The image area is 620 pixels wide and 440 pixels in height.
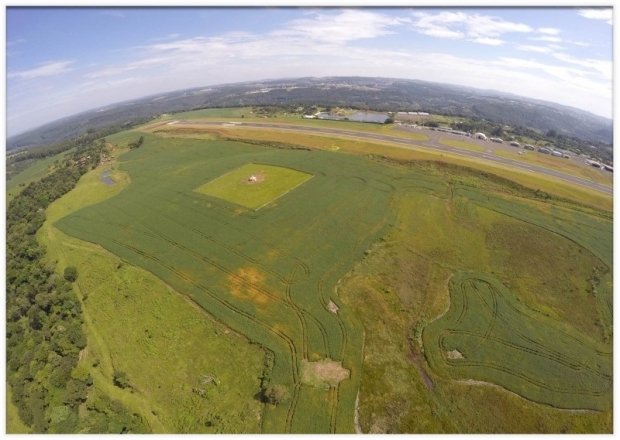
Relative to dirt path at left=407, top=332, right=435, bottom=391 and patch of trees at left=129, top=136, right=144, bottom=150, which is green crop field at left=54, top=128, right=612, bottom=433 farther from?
patch of trees at left=129, top=136, right=144, bottom=150

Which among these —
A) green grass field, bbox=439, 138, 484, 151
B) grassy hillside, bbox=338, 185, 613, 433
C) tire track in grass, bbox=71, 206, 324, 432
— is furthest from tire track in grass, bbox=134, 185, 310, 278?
green grass field, bbox=439, 138, 484, 151

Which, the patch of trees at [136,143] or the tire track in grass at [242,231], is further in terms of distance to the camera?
the patch of trees at [136,143]

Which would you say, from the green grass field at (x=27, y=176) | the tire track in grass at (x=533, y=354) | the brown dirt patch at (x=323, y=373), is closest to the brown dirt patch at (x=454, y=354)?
the tire track in grass at (x=533, y=354)

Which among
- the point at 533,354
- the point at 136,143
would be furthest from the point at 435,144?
the point at 136,143

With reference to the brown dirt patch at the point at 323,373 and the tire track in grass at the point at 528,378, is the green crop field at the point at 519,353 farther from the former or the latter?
the brown dirt patch at the point at 323,373

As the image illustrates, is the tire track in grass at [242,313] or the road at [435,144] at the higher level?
the road at [435,144]

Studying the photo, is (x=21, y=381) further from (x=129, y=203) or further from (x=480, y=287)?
(x=480, y=287)

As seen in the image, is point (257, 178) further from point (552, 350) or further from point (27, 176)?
point (27, 176)
